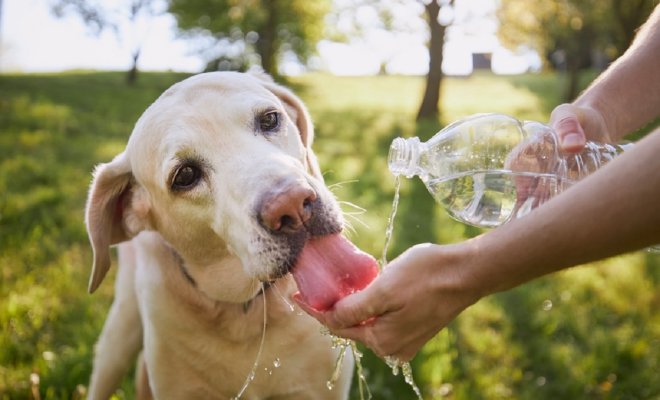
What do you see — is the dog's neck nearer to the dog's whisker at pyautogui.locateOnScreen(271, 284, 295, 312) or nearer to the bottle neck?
the dog's whisker at pyautogui.locateOnScreen(271, 284, 295, 312)

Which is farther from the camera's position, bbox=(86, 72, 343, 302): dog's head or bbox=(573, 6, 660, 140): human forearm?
bbox=(573, 6, 660, 140): human forearm

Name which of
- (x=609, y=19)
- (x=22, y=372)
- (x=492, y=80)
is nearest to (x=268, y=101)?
(x=22, y=372)

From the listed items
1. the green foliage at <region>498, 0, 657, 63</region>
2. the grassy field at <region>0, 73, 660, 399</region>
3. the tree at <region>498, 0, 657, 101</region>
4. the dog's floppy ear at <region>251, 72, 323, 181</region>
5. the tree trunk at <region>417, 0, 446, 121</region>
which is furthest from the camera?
the green foliage at <region>498, 0, 657, 63</region>

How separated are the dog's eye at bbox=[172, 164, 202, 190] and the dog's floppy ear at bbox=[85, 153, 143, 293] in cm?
46

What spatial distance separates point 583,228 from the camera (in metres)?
1.48

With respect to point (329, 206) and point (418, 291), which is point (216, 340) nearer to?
point (329, 206)

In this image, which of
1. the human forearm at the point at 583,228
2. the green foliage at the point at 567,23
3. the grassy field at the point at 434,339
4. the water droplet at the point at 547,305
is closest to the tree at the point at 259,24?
the green foliage at the point at 567,23

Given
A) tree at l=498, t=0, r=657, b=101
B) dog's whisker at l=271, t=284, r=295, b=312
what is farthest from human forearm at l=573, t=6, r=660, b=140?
tree at l=498, t=0, r=657, b=101

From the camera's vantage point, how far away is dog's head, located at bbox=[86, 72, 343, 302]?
2053 mm

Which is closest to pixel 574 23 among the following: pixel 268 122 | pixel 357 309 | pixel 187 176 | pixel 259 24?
pixel 259 24

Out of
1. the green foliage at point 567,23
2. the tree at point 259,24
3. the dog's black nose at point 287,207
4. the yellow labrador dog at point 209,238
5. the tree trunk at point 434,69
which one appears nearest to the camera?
the dog's black nose at point 287,207

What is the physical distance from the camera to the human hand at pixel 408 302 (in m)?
1.73

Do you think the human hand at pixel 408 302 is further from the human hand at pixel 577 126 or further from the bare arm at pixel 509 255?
the human hand at pixel 577 126

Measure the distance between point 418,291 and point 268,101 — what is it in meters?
1.19
